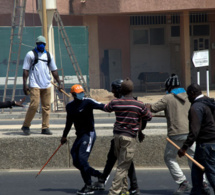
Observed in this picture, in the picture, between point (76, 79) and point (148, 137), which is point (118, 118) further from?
point (76, 79)

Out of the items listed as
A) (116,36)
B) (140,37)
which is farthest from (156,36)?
(116,36)

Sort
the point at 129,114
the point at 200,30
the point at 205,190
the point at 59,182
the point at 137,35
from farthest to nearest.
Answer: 1. the point at 200,30
2. the point at 137,35
3. the point at 59,182
4. the point at 205,190
5. the point at 129,114

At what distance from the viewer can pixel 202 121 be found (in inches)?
238

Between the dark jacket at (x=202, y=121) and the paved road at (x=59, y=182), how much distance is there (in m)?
1.26

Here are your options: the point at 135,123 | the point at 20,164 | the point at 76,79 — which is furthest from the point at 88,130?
the point at 76,79

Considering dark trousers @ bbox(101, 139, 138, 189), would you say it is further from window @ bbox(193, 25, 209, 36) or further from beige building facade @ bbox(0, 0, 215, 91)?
window @ bbox(193, 25, 209, 36)

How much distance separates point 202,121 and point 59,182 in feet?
8.42

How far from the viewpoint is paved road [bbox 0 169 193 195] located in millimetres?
7113

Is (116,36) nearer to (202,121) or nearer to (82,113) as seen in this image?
(82,113)

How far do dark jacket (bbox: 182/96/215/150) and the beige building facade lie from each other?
1872 cm

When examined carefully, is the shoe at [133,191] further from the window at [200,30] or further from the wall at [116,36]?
the window at [200,30]

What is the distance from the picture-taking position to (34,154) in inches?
328

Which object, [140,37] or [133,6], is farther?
[140,37]

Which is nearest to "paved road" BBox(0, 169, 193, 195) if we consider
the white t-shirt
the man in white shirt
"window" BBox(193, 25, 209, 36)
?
the man in white shirt
